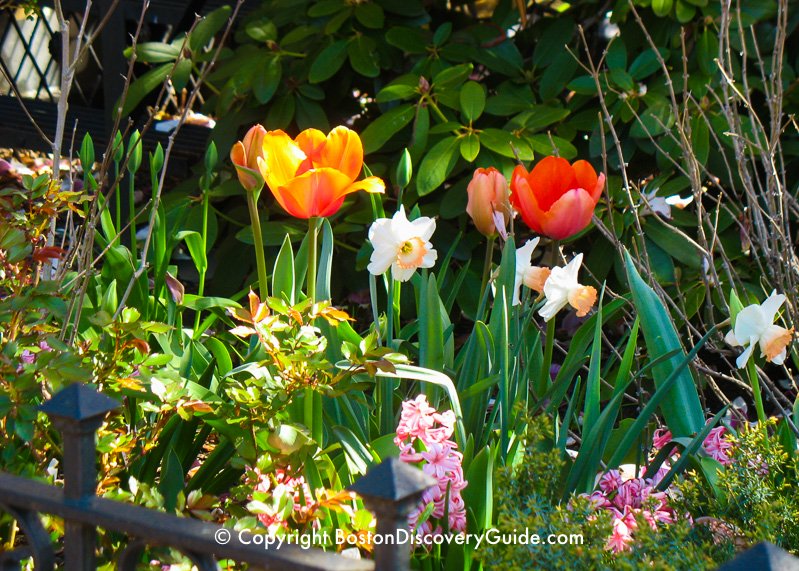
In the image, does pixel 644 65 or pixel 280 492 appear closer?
pixel 280 492

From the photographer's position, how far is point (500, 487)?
131cm

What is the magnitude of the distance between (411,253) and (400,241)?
3cm

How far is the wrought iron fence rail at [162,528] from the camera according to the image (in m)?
0.98

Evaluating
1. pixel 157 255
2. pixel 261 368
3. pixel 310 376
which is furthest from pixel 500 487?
pixel 157 255

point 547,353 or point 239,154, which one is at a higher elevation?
point 239,154

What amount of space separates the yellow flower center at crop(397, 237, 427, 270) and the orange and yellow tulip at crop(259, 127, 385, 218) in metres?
0.12

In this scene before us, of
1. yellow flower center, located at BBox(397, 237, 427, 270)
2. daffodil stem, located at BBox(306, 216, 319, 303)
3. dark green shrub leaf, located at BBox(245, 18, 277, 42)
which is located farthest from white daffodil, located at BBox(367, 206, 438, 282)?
dark green shrub leaf, located at BBox(245, 18, 277, 42)

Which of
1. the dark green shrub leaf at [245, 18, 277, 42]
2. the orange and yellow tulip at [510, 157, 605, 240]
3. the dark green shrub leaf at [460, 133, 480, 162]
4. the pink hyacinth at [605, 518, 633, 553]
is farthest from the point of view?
the dark green shrub leaf at [245, 18, 277, 42]

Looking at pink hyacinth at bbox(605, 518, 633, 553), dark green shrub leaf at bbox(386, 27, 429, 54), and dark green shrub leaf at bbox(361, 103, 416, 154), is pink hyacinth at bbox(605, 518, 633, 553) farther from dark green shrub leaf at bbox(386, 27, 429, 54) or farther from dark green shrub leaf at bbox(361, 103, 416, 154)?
dark green shrub leaf at bbox(386, 27, 429, 54)

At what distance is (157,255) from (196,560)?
107cm

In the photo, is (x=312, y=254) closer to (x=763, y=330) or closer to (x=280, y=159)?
(x=280, y=159)

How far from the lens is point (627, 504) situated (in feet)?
4.73

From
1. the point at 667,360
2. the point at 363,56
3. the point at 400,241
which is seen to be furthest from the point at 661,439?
the point at 363,56

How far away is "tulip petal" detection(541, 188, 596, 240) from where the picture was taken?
1573 mm
